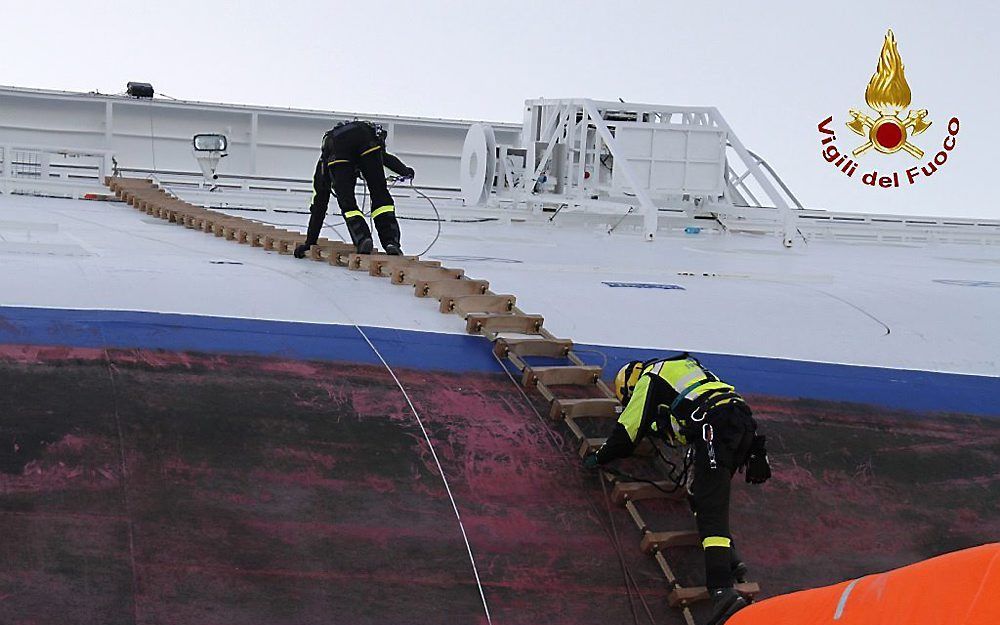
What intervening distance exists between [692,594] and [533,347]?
2.56m

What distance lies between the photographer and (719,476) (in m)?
6.06

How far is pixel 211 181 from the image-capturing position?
21.5 meters

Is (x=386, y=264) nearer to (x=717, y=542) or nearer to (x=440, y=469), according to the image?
(x=440, y=469)

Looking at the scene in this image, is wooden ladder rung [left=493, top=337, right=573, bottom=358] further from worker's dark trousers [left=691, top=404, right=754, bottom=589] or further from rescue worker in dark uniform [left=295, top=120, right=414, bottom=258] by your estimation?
rescue worker in dark uniform [left=295, top=120, right=414, bottom=258]

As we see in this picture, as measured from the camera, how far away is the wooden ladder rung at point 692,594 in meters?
5.82

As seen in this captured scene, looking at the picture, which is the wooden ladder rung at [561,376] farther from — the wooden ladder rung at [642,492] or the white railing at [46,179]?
the white railing at [46,179]

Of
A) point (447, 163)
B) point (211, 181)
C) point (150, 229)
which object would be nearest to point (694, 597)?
point (150, 229)

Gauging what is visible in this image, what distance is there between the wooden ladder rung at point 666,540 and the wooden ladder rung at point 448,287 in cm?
348

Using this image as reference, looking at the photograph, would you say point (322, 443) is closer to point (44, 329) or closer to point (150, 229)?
point (44, 329)

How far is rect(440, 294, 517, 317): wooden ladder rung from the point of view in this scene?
8.76 meters

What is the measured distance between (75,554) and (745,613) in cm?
307

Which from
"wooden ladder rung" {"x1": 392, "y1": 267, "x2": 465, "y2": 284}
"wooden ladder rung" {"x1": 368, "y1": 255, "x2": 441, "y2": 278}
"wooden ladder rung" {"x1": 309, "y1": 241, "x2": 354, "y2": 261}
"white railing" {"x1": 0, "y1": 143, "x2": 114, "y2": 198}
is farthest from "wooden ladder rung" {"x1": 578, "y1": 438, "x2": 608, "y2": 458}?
"white railing" {"x1": 0, "y1": 143, "x2": 114, "y2": 198}

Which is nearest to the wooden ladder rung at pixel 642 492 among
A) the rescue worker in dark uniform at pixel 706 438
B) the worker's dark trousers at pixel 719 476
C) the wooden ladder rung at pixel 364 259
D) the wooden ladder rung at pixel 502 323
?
the rescue worker in dark uniform at pixel 706 438

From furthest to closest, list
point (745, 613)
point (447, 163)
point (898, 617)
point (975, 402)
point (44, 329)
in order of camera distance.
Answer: point (447, 163), point (975, 402), point (44, 329), point (745, 613), point (898, 617)
